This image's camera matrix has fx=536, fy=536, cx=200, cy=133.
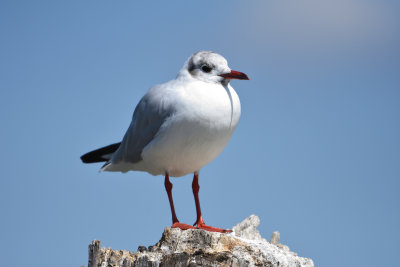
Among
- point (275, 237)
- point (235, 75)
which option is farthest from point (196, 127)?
point (275, 237)

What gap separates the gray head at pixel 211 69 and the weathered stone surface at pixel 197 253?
2.57 m

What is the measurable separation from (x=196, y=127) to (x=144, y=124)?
1167 millimetres

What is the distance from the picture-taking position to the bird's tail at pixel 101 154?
10.4 meters

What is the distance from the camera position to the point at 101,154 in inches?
413

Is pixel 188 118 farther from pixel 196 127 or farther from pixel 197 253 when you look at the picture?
pixel 197 253

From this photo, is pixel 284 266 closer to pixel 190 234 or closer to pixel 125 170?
pixel 190 234

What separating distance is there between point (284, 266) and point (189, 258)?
1.22 m

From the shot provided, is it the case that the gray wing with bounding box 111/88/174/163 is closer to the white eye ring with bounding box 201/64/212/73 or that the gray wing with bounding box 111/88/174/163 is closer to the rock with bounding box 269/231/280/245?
the white eye ring with bounding box 201/64/212/73

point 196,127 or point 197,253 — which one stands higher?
point 196,127

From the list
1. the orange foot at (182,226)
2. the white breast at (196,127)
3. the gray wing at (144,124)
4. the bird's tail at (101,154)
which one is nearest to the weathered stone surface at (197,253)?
the orange foot at (182,226)

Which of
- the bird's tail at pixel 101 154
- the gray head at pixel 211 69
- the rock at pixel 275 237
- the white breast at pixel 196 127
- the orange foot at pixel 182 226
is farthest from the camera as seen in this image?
the bird's tail at pixel 101 154

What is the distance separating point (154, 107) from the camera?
334 inches

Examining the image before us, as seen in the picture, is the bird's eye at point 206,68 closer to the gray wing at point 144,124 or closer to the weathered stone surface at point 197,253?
the gray wing at point 144,124

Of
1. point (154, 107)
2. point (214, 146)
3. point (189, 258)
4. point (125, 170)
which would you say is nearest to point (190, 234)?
point (189, 258)
